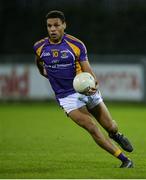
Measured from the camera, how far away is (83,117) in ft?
32.7

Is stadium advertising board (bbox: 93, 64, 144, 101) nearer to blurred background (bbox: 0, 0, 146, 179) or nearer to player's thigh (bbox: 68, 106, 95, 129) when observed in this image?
blurred background (bbox: 0, 0, 146, 179)

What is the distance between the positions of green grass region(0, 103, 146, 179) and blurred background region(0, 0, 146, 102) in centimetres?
432

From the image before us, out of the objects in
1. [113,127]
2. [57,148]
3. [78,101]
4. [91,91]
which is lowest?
[57,148]

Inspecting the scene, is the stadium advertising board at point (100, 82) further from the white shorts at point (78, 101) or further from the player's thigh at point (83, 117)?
the player's thigh at point (83, 117)

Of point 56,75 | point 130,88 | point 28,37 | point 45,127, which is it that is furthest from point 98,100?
point 28,37

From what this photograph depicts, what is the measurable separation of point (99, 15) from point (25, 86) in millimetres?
5610

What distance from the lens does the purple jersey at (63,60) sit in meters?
10.2

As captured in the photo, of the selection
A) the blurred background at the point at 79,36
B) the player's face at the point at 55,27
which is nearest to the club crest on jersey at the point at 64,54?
the player's face at the point at 55,27

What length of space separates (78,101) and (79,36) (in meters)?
20.6

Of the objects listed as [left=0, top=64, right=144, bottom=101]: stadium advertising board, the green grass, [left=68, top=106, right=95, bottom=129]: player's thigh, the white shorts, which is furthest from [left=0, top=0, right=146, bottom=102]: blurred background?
[left=68, top=106, right=95, bottom=129]: player's thigh

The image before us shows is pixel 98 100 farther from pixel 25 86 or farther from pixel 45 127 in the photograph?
pixel 25 86

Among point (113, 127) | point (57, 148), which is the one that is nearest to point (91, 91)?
point (113, 127)

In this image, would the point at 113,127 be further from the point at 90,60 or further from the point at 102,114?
the point at 90,60

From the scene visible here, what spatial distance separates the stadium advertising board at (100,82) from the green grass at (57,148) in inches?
149
